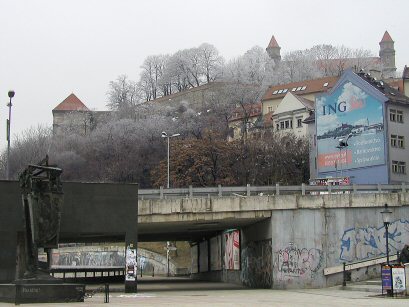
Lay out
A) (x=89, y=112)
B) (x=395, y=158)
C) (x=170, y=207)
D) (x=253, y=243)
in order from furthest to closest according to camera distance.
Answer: (x=89, y=112) < (x=395, y=158) < (x=253, y=243) < (x=170, y=207)

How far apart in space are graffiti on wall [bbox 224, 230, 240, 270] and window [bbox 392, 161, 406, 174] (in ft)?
73.9

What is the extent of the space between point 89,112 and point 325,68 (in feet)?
174

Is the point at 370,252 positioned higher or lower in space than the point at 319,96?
lower

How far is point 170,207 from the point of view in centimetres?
3550

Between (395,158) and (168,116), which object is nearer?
(395,158)

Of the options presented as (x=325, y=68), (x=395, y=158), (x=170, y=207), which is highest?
(x=325, y=68)

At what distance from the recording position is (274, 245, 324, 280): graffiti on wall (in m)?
35.8

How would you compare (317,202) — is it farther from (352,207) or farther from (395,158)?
(395,158)

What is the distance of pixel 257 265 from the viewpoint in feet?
130

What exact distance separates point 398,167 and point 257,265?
30.2 m

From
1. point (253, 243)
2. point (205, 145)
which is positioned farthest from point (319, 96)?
point (253, 243)

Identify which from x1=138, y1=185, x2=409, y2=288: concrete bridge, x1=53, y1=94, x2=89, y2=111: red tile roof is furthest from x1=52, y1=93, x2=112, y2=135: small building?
x1=138, y1=185, x2=409, y2=288: concrete bridge

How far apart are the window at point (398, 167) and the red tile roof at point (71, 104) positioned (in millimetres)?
99439

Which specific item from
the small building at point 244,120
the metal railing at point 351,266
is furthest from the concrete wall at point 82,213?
the small building at point 244,120
